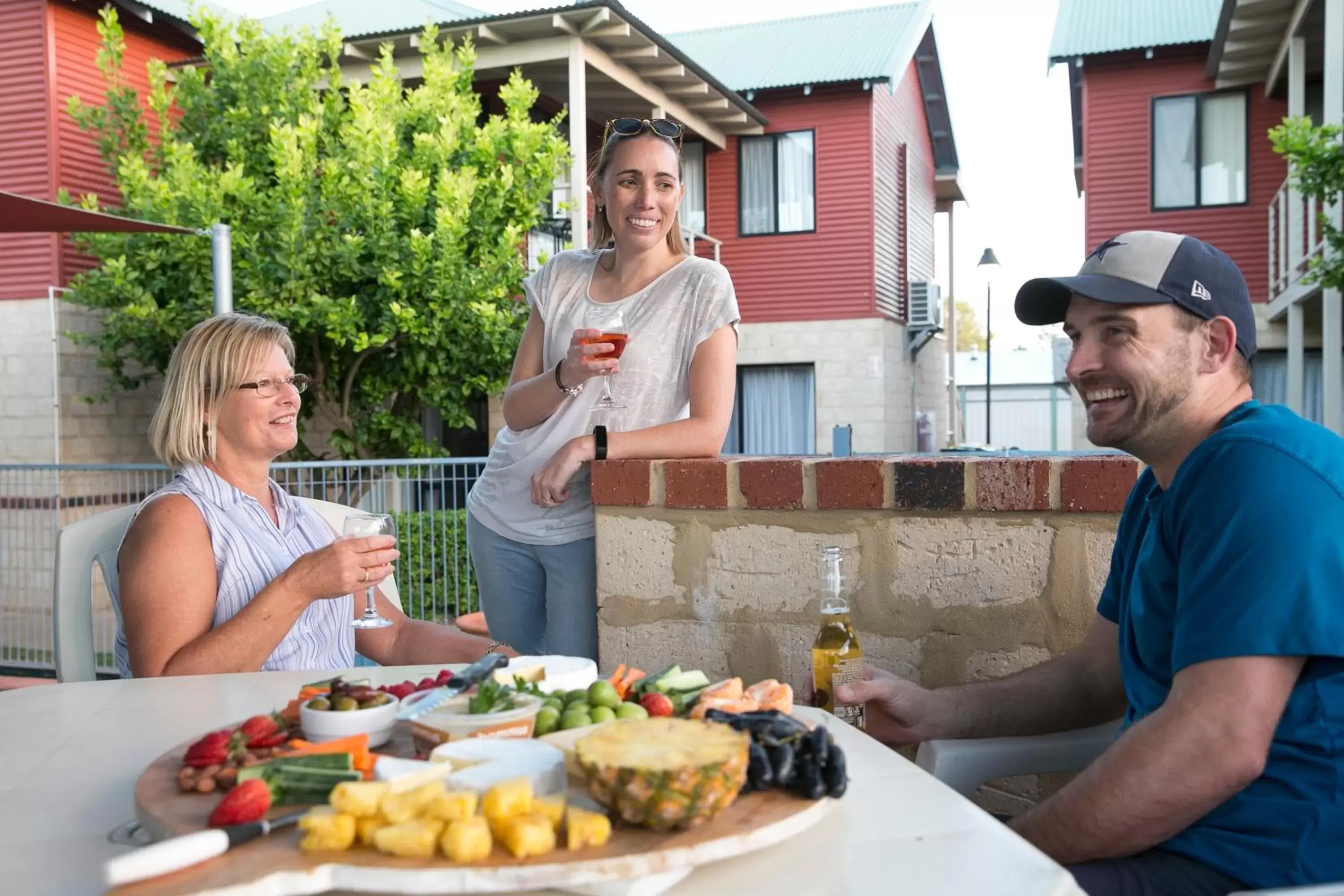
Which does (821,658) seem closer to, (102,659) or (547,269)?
(547,269)

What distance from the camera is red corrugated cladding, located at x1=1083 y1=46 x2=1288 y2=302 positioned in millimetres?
17422

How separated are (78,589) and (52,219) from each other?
2737 millimetres

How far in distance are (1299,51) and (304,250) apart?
40.3 ft

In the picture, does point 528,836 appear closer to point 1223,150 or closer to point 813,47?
point 1223,150

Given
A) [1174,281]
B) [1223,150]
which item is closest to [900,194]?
[1223,150]

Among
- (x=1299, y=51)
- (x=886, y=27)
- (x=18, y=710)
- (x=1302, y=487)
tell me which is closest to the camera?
(x=1302, y=487)

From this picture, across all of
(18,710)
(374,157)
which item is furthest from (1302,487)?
(374,157)

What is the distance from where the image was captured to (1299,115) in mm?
13656

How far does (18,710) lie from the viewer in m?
2.18

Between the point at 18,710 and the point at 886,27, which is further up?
the point at 886,27

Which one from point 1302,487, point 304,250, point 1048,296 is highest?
point 304,250

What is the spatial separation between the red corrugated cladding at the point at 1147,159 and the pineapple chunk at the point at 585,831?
18.0m

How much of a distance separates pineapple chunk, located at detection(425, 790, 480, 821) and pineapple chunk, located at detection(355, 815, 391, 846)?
5cm

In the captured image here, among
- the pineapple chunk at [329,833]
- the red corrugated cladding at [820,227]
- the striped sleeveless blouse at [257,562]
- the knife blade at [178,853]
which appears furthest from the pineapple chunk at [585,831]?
the red corrugated cladding at [820,227]
